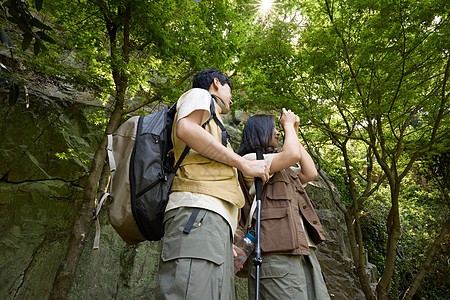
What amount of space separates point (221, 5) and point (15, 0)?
4.90 m

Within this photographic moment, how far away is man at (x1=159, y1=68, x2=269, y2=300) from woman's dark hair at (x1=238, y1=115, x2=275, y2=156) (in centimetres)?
64

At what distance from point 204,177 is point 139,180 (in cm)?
35

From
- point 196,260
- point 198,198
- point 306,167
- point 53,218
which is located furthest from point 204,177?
point 53,218

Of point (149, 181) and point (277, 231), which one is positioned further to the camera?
point (277, 231)

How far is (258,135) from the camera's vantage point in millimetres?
2307

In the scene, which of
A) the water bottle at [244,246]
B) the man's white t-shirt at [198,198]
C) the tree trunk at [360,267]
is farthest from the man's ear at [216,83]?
the tree trunk at [360,267]

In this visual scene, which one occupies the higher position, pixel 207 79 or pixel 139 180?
pixel 207 79

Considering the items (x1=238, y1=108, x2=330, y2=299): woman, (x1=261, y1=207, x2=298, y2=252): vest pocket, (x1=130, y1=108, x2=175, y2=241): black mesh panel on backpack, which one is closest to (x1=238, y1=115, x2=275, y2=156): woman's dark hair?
(x1=238, y1=108, x2=330, y2=299): woman

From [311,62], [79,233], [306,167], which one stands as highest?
[311,62]

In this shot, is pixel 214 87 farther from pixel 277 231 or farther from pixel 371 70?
pixel 371 70

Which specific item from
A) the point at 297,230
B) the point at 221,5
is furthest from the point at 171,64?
the point at 297,230

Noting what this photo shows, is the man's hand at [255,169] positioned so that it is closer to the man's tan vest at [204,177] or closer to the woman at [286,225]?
the man's tan vest at [204,177]

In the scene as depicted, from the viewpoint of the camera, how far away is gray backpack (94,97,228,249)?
4.68 ft

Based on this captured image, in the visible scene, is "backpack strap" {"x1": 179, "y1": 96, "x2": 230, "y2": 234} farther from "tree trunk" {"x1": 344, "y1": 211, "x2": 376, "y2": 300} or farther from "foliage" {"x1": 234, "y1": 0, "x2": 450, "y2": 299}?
"tree trunk" {"x1": 344, "y1": 211, "x2": 376, "y2": 300}
